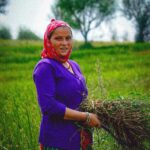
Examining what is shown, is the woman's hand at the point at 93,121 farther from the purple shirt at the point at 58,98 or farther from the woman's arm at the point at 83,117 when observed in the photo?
the purple shirt at the point at 58,98

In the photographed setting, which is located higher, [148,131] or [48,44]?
[48,44]

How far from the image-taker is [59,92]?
236 centimetres

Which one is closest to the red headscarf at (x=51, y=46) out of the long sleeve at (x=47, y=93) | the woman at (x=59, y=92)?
the woman at (x=59, y=92)

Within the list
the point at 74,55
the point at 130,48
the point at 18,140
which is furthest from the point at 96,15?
the point at 18,140

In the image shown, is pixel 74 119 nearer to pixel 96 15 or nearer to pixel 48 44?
pixel 48 44

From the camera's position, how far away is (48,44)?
2443 mm

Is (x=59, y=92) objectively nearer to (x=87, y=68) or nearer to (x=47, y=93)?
(x=47, y=93)

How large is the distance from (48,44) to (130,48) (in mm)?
27593

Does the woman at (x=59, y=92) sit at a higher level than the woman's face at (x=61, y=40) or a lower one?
lower

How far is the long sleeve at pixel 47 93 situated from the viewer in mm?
2254

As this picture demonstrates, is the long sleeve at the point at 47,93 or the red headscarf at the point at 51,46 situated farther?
the red headscarf at the point at 51,46

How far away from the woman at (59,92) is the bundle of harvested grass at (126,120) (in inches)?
2.7

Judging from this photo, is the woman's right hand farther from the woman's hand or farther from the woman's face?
the woman's face

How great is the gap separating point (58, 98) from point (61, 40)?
392 millimetres
